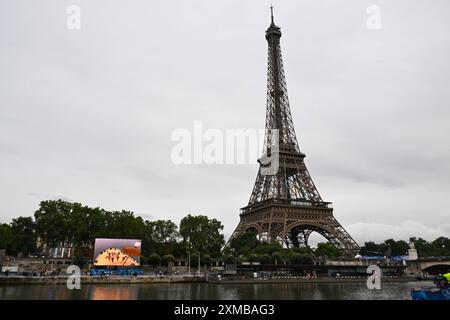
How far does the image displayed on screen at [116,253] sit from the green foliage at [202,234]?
15734mm

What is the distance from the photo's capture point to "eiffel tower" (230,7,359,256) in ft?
237

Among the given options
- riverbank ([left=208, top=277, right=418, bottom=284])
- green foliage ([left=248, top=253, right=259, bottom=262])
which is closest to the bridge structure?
riverbank ([left=208, top=277, right=418, bottom=284])

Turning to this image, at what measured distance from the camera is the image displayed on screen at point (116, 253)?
198 feet

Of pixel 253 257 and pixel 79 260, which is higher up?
pixel 253 257

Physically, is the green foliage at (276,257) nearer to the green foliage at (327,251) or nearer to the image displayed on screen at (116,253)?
the green foliage at (327,251)

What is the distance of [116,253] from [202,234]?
70.4ft

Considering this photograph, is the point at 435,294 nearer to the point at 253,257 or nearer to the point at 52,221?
the point at 253,257

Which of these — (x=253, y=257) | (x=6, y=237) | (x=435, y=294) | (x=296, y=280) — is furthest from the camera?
(x=6, y=237)

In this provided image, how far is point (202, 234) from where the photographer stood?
78188 millimetres

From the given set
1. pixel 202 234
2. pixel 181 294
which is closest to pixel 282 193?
pixel 202 234

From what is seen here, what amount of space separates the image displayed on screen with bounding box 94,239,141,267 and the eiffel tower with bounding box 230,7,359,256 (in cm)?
2426

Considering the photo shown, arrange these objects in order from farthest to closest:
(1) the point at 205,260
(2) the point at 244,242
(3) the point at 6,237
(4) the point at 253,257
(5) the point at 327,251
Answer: (3) the point at 6,237 → (2) the point at 244,242 → (5) the point at 327,251 → (1) the point at 205,260 → (4) the point at 253,257

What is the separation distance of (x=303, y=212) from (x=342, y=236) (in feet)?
28.7
